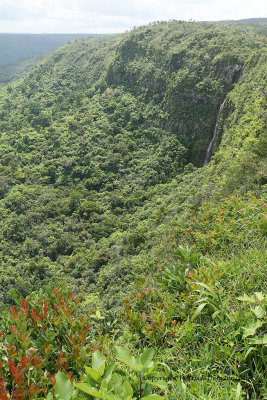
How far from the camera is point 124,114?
4969 cm

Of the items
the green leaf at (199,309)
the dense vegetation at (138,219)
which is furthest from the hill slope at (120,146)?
the green leaf at (199,309)

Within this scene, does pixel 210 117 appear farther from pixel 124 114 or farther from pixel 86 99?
pixel 86 99

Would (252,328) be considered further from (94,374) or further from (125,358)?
(94,374)

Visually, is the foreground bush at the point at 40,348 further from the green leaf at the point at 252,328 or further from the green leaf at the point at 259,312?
the green leaf at the point at 259,312

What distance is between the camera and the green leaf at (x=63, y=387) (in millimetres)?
1502

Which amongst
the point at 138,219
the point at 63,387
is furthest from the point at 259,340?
the point at 138,219

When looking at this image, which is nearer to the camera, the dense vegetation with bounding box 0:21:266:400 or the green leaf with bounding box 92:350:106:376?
the green leaf with bounding box 92:350:106:376

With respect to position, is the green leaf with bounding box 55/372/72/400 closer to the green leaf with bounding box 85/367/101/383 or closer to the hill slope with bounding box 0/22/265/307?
the green leaf with bounding box 85/367/101/383

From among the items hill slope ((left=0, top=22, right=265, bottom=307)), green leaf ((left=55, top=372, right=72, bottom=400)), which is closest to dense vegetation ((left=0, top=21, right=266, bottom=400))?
green leaf ((left=55, top=372, right=72, bottom=400))

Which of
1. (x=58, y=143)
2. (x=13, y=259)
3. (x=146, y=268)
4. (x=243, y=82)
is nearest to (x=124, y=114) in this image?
(x=58, y=143)

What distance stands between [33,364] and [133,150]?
43.9 m

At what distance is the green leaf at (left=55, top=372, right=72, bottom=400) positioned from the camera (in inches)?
59.1

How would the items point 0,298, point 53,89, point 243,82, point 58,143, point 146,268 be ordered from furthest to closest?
Result: point 53,89 → point 58,143 → point 243,82 → point 0,298 → point 146,268

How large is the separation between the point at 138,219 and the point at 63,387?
92.6 feet
